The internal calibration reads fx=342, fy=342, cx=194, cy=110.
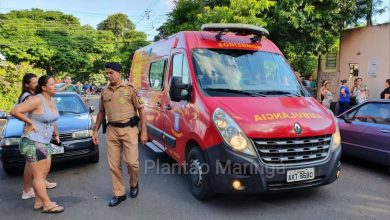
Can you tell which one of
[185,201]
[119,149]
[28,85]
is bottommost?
[185,201]

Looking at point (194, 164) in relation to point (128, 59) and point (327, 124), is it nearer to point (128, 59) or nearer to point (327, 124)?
point (327, 124)

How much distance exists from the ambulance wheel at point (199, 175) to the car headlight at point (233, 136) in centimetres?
51

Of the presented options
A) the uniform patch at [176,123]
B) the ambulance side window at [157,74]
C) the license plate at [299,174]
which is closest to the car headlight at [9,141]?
the ambulance side window at [157,74]

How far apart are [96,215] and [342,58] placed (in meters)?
15.4

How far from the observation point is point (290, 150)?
4016mm

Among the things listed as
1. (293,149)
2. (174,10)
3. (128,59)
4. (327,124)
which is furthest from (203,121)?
(128,59)

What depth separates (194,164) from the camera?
462 centimetres

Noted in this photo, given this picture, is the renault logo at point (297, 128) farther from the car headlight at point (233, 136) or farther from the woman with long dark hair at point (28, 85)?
the woman with long dark hair at point (28, 85)

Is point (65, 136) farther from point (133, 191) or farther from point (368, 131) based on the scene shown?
point (368, 131)

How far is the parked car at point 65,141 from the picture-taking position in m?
5.63

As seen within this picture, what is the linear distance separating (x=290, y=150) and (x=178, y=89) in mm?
1657

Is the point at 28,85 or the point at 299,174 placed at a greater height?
the point at 28,85

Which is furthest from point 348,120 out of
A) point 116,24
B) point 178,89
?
point 116,24

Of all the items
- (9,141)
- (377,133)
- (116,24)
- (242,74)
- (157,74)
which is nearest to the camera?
(242,74)
